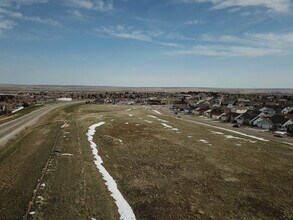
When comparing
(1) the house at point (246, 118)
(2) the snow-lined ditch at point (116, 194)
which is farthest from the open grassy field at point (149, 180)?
(1) the house at point (246, 118)

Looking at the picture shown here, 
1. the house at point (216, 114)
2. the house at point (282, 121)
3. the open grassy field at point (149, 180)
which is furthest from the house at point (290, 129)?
the house at point (216, 114)

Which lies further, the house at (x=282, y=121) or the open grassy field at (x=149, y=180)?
the house at (x=282, y=121)

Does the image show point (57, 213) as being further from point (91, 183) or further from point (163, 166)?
point (163, 166)

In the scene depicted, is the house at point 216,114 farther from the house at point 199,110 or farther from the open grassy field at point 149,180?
the open grassy field at point 149,180

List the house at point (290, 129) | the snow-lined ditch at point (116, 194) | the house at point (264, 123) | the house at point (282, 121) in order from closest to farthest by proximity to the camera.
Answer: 1. the snow-lined ditch at point (116, 194)
2. the house at point (290, 129)
3. the house at point (282, 121)
4. the house at point (264, 123)

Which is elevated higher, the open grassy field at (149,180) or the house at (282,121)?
the open grassy field at (149,180)

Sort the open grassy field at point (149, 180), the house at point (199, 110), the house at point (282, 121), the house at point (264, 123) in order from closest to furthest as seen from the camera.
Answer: the open grassy field at point (149, 180) → the house at point (282, 121) → the house at point (264, 123) → the house at point (199, 110)

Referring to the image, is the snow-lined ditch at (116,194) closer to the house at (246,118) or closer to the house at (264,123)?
the house at (264,123)

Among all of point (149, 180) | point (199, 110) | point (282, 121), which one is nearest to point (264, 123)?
point (282, 121)

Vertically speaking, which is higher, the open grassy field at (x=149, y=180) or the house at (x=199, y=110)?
the open grassy field at (x=149, y=180)

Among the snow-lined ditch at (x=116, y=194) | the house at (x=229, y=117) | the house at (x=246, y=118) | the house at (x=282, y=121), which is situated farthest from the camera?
the house at (x=229, y=117)

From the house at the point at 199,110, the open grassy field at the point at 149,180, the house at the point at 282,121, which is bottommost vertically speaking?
the house at the point at 199,110
